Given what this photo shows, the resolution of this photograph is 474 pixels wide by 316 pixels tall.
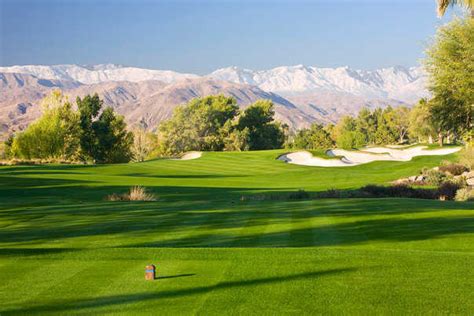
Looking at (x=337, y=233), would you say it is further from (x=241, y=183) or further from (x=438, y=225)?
(x=241, y=183)

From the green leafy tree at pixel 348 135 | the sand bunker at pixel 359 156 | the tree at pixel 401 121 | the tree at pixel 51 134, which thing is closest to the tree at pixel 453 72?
the sand bunker at pixel 359 156

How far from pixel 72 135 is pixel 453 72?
2241 inches

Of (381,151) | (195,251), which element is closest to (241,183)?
(195,251)

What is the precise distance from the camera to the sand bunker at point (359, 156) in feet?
166

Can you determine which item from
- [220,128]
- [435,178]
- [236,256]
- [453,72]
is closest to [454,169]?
[435,178]

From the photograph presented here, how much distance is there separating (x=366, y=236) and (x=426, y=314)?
→ 6.21 metres

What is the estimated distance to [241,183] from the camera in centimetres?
3241

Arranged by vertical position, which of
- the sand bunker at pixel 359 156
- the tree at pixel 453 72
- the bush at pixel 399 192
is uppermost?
the tree at pixel 453 72

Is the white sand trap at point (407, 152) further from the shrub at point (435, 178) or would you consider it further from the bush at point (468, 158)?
the shrub at point (435, 178)

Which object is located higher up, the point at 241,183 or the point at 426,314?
the point at 426,314

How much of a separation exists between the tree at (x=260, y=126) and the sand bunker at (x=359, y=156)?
99.5ft

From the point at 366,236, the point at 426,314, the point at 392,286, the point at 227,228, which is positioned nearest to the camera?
the point at 426,314

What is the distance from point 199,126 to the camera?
3676 inches

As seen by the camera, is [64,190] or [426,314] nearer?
[426,314]
